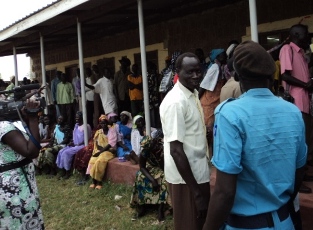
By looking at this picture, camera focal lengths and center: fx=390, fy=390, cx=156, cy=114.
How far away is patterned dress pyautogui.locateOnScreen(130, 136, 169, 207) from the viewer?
14.4 feet

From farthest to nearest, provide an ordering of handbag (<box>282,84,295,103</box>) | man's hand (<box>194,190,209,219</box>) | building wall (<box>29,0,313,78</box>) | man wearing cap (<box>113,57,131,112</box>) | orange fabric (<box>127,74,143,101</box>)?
1. man wearing cap (<box>113,57,131,112</box>)
2. orange fabric (<box>127,74,143,101</box>)
3. building wall (<box>29,0,313,78</box>)
4. handbag (<box>282,84,295,103</box>)
5. man's hand (<box>194,190,209,219</box>)

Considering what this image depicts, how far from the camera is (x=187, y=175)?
7.82ft

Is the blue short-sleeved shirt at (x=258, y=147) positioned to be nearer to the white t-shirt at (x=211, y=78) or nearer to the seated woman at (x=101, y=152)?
the white t-shirt at (x=211, y=78)

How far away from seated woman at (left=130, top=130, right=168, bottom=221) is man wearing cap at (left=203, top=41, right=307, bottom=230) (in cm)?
276

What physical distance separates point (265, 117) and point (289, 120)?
0.40ft

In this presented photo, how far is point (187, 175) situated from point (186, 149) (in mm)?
173

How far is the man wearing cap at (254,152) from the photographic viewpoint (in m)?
1.51

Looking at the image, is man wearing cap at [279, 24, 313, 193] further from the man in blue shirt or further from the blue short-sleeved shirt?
the man in blue shirt

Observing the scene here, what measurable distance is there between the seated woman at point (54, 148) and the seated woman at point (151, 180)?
3.09 m

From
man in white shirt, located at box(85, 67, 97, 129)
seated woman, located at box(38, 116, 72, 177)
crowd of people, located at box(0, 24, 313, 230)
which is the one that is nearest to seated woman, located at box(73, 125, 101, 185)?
seated woman, located at box(38, 116, 72, 177)

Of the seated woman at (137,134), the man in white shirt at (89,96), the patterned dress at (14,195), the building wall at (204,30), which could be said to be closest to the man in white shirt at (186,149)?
the patterned dress at (14,195)

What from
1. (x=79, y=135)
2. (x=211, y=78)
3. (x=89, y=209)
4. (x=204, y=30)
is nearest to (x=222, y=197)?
(x=211, y=78)

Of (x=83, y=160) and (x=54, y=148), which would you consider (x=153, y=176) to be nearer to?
(x=83, y=160)

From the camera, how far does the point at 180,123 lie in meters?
2.43
